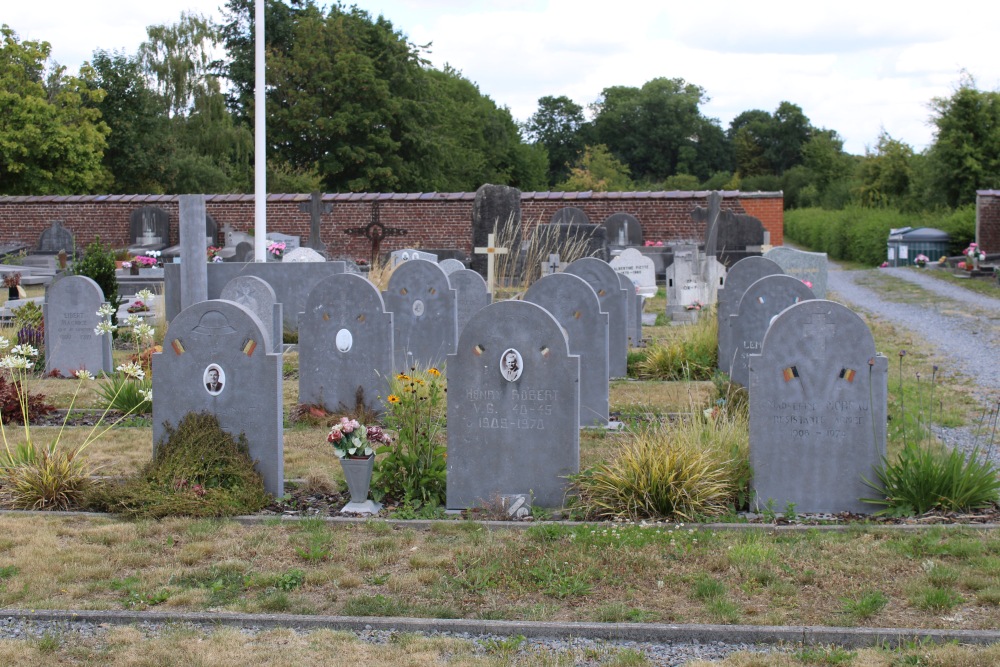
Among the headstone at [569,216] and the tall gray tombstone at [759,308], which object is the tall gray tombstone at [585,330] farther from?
the headstone at [569,216]

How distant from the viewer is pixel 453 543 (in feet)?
19.3

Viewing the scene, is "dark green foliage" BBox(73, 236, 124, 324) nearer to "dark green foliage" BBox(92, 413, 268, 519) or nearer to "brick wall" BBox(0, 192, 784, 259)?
"dark green foliage" BBox(92, 413, 268, 519)

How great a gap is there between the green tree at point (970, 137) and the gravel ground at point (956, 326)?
10.6 metres

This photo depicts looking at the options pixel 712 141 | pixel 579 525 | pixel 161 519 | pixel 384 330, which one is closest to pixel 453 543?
pixel 579 525

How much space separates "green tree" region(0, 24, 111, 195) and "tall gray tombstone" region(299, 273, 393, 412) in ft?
107

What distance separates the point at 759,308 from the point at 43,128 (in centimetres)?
3491

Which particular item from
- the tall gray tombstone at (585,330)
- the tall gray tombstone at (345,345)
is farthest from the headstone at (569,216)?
the tall gray tombstone at (345,345)

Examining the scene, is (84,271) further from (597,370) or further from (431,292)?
(597,370)

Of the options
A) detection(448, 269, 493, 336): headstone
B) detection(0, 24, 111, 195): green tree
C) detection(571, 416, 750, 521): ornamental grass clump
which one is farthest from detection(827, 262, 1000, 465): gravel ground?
detection(0, 24, 111, 195): green tree

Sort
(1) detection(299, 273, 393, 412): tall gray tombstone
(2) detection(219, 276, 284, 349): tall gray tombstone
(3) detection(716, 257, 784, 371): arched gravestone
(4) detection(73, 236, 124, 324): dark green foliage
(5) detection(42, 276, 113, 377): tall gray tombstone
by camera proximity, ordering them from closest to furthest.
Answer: (1) detection(299, 273, 393, 412): tall gray tombstone
(3) detection(716, 257, 784, 371): arched gravestone
(5) detection(42, 276, 113, 377): tall gray tombstone
(2) detection(219, 276, 284, 349): tall gray tombstone
(4) detection(73, 236, 124, 324): dark green foliage

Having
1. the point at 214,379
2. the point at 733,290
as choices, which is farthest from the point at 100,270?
the point at 214,379

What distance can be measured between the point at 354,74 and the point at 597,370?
3512cm

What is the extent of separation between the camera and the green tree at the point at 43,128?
38.0 metres

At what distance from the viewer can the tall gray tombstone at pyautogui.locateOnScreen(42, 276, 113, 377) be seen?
38.5 ft
